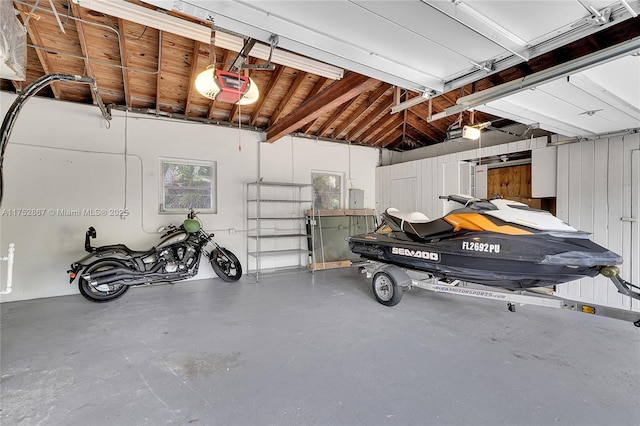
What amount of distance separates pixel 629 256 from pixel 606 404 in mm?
2784

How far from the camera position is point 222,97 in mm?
2760

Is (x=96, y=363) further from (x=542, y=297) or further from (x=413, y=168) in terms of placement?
(x=413, y=168)

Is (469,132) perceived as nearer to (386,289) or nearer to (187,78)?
(386,289)

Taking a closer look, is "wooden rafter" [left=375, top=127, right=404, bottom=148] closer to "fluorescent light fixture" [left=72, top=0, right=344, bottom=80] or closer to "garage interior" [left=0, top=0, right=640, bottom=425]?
"garage interior" [left=0, top=0, right=640, bottom=425]

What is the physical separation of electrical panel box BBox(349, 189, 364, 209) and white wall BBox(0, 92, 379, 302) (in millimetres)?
2359

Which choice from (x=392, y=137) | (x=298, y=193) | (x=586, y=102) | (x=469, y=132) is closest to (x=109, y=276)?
(x=298, y=193)

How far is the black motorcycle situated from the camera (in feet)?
13.1

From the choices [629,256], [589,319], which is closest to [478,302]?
[589,319]

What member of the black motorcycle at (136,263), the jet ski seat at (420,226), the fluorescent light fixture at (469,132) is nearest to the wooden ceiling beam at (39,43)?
the black motorcycle at (136,263)

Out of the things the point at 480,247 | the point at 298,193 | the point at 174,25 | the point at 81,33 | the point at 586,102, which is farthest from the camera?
the point at 298,193

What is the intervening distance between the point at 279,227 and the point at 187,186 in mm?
1964

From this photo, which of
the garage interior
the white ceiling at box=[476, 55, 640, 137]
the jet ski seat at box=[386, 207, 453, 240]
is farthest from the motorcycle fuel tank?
the white ceiling at box=[476, 55, 640, 137]

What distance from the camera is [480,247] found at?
279 centimetres

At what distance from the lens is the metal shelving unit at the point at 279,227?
5910mm
